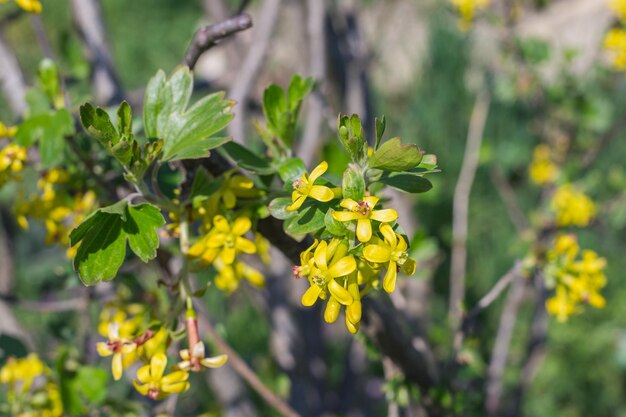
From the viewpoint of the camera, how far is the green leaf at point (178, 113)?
0.55m

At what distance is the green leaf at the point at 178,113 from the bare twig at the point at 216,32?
0.02 meters

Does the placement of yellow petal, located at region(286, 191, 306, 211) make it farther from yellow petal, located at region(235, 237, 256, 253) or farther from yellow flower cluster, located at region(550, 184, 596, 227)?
yellow flower cluster, located at region(550, 184, 596, 227)

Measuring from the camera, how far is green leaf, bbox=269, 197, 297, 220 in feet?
1.62

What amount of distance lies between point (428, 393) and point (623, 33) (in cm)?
135

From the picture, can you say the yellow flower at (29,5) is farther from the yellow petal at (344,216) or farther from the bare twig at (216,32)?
the yellow petal at (344,216)

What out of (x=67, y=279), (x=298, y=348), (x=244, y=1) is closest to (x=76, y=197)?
(x=67, y=279)

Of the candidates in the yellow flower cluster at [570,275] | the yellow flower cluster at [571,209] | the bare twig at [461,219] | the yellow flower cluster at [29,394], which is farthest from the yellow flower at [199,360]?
the yellow flower cluster at [571,209]

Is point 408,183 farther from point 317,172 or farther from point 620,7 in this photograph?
point 620,7

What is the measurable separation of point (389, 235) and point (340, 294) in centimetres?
5

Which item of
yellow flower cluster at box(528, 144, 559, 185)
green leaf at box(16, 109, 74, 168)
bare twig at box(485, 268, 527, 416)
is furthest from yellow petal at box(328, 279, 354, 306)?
yellow flower cluster at box(528, 144, 559, 185)

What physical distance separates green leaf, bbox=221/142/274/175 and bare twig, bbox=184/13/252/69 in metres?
0.08

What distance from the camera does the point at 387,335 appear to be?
2.15 ft

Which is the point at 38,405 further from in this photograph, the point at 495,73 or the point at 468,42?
the point at 468,42

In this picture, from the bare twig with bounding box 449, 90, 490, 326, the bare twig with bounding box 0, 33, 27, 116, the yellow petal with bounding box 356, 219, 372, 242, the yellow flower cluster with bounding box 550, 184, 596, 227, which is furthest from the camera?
the bare twig with bounding box 449, 90, 490, 326
